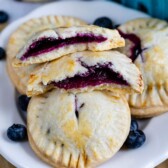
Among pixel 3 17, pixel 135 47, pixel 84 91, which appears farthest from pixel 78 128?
pixel 3 17

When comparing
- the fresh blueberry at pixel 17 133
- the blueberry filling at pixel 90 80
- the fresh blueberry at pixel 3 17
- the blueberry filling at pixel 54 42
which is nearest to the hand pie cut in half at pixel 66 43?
the blueberry filling at pixel 54 42

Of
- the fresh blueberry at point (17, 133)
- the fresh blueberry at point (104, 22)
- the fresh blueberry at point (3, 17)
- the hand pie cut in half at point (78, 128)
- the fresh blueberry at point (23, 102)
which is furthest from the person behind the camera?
the fresh blueberry at point (3, 17)

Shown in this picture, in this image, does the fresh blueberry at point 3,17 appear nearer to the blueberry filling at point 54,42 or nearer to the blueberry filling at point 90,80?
the blueberry filling at point 54,42

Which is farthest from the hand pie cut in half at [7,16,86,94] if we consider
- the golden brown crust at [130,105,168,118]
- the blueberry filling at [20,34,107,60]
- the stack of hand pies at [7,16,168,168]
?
the golden brown crust at [130,105,168,118]

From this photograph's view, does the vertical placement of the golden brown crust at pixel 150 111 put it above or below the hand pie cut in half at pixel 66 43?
below

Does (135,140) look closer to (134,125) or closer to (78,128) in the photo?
(134,125)

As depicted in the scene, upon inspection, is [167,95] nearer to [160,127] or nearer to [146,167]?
[160,127]

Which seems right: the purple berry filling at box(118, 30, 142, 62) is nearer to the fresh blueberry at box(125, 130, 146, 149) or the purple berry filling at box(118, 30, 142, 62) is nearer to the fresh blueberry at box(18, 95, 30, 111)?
the fresh blueberry at box(125, 130, 146, 149)
